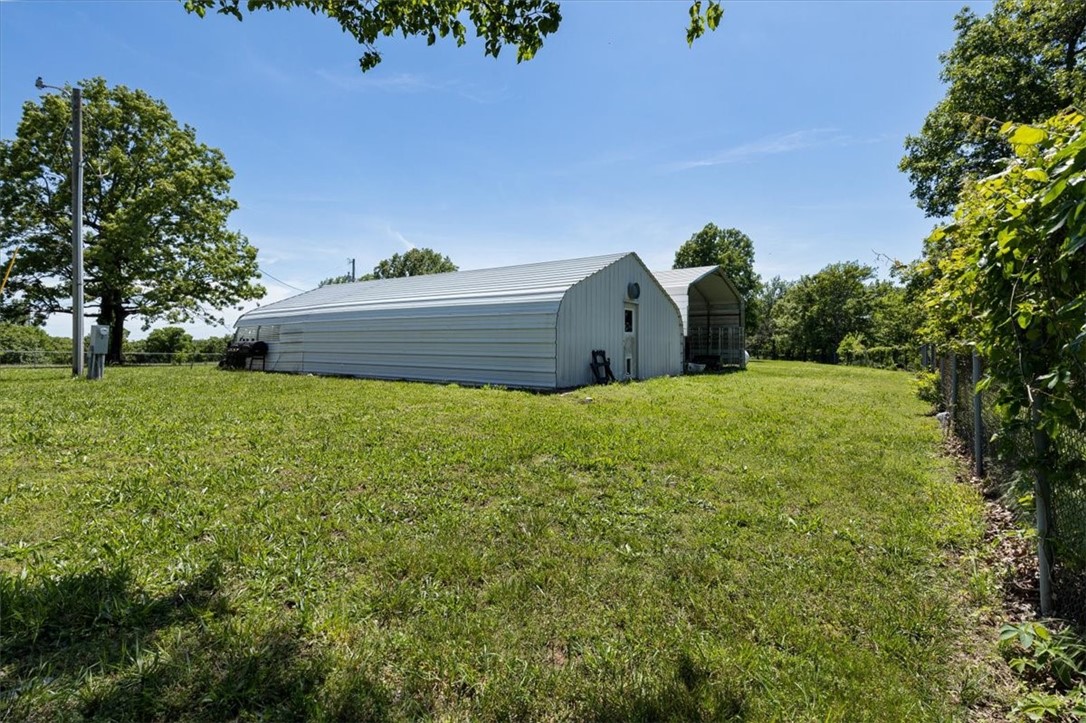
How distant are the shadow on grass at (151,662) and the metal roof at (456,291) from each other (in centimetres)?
1069

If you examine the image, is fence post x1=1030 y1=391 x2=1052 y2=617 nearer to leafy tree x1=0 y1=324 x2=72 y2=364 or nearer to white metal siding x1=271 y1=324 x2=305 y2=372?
white metal siding x1=271 y1=324 x2=305 y2=372

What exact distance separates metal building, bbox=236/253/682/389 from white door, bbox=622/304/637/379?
0.11 feet

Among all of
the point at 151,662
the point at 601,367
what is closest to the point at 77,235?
the point at 601,367

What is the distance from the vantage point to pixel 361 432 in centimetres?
651

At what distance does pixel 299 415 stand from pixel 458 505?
15.1 feet

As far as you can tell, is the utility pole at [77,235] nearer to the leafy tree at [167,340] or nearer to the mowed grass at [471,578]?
the mowed grass at [471,578]

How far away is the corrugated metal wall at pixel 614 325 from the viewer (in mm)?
13000

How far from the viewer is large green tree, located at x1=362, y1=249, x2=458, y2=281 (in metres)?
56.8

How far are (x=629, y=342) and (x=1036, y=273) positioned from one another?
44.6 ft

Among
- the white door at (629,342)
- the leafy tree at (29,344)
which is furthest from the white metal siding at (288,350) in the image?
the white door at (629,342)

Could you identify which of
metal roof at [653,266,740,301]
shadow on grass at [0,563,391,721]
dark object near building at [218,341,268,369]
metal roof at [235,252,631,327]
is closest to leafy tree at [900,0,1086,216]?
metal roof at [653,266,740,301]

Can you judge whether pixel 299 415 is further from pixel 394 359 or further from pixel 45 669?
pixel 394 359

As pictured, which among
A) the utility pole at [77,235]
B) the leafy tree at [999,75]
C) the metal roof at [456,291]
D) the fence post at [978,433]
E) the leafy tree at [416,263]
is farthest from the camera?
A: the leafy tree at [416,263]

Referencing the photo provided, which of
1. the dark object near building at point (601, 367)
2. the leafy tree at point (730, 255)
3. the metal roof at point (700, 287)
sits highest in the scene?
the leafy tree at point (730, 255)
